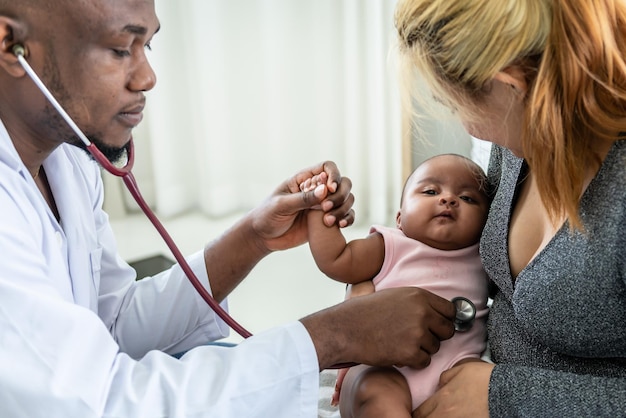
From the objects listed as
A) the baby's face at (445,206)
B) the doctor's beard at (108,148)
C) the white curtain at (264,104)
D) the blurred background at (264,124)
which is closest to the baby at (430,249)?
the baby's face at (445,206)

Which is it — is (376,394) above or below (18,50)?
below

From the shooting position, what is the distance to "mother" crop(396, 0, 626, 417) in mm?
993

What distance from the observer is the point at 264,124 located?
338cm

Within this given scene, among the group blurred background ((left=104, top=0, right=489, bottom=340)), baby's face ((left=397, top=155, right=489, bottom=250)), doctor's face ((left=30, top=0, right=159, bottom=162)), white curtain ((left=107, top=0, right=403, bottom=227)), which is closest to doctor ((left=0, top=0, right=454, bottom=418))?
doctor's face ((left=30, top=0, right=159, bottom=162))

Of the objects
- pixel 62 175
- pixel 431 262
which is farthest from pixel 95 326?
pixel 431 262

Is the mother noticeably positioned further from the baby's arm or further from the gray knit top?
the baby's arm

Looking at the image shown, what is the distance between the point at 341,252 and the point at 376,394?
0.30 m

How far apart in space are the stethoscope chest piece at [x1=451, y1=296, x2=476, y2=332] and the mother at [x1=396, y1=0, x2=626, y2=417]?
0.15m

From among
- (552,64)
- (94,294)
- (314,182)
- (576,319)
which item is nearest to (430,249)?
(314,182)

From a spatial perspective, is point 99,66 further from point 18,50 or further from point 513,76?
point 513,76

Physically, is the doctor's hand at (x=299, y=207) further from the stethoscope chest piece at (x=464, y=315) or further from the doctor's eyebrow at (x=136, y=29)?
the doctor's eyebrow at (x=136, y=29)

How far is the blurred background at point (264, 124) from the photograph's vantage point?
116 inches

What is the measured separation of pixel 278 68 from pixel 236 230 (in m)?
1.75

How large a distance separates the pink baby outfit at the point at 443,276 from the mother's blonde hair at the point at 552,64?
0.39 metres
